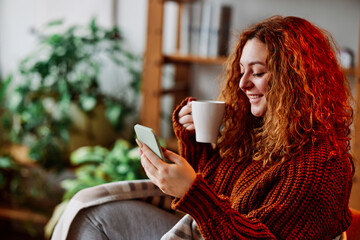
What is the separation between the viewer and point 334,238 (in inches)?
44.0

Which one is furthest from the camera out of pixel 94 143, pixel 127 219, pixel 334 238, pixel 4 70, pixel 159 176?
pixel 4 70

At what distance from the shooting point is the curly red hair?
3.58 feet

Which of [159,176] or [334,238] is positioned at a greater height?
[159,176]

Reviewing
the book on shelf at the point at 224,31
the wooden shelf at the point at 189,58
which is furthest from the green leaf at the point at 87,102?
the book on shelf at the point at 224,31

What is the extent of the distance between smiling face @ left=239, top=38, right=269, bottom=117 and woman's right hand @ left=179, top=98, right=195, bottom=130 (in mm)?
185

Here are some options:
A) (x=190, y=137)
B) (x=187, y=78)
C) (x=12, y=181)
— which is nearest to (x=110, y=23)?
(x=187, y=78)

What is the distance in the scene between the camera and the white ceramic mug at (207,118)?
1.17 meters

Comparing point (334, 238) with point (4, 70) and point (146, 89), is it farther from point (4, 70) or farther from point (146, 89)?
point (4, 70)

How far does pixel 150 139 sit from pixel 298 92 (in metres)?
0.36

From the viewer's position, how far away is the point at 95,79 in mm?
2484

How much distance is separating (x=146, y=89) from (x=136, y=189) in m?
1.03

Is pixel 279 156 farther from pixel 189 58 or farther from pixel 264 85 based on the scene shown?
pixel 189 58

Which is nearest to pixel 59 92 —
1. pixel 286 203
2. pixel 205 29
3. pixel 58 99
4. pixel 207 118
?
pixel 58 99

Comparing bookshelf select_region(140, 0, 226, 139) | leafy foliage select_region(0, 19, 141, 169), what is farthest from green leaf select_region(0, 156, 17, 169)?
bookshelf select_region(140, 0, 226, 139)
